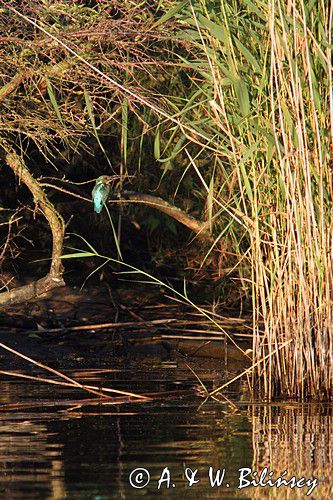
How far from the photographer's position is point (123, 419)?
17.7 feet

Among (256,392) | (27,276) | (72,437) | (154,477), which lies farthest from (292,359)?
(27,276)

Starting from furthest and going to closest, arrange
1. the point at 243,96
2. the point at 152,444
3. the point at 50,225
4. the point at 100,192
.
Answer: the point at 50,225 → the point at 100,192 → the point at 243,96 → the point at 152,444

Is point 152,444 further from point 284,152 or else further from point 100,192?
point 100,192

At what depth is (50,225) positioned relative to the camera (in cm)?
762

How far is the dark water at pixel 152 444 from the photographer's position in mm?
4059

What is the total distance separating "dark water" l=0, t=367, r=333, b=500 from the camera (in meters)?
4.06

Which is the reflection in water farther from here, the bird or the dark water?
the bird

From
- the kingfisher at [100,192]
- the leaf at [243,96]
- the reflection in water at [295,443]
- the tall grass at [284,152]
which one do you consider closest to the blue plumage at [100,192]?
the kingfisher at [100,192]

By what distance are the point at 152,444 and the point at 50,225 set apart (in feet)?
10.1

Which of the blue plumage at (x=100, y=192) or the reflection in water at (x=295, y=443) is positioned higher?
the blue plumage at (x=100, y=192)

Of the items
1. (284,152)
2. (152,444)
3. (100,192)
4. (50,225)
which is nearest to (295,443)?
(152,444)

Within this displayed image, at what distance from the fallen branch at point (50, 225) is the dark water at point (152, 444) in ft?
4.31

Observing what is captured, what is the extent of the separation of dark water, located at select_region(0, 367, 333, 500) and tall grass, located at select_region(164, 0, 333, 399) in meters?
0.35

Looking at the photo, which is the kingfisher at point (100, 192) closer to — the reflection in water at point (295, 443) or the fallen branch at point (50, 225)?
the fallen branch at point (50, 225)
